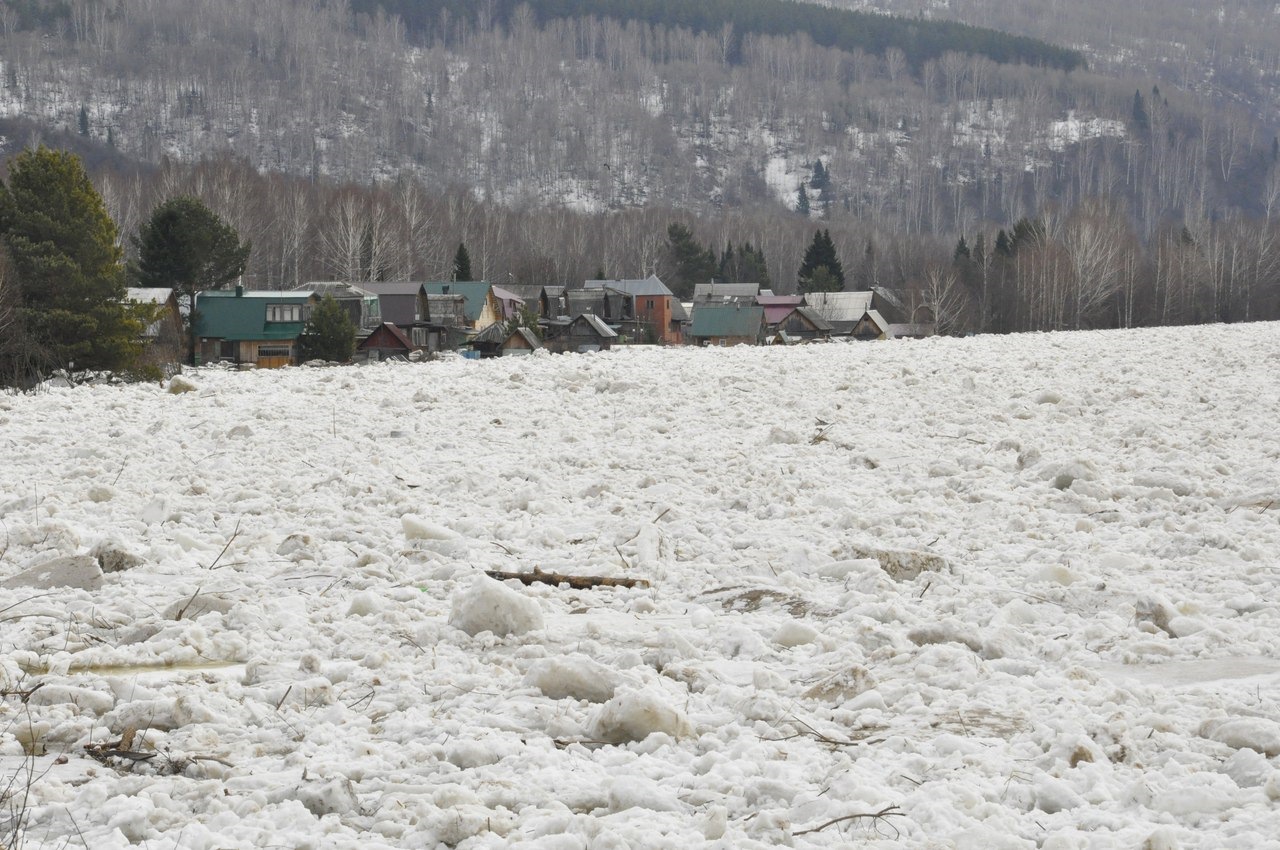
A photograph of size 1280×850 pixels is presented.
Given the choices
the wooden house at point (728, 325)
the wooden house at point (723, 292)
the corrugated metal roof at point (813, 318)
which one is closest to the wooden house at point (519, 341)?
the wooden house at point (728, 325)

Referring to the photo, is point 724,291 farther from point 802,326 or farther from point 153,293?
point 153,293

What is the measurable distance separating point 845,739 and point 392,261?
290 ft

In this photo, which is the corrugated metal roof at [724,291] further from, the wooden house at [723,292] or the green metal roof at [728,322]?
the green metal roof at [728,322]

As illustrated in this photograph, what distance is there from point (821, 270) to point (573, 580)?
10102 centimetres

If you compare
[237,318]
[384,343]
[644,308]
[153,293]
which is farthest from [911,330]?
[153,293]

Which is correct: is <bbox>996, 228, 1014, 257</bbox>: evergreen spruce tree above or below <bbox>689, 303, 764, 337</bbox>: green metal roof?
above

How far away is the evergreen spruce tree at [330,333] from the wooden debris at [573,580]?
43.6 metres

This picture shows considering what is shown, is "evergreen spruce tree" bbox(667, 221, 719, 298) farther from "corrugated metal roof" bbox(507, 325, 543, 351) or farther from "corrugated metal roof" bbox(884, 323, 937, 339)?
"corrugated metal roof" bbox(507, 325, 543, 351)

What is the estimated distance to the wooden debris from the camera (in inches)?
273

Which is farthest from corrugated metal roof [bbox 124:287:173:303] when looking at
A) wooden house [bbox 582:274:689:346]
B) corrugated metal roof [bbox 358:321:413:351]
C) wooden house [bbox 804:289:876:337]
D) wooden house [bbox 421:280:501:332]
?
wooden house [bbox 804:289:876:337]

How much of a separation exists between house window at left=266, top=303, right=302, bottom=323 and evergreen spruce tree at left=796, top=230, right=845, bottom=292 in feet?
197

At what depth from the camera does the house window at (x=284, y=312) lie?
5750cm

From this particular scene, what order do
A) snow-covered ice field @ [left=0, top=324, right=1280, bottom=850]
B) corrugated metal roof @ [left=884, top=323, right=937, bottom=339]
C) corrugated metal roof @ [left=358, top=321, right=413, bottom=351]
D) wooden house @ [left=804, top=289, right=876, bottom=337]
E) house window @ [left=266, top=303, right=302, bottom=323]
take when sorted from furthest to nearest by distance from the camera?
wooden house @ [left=804, top=289, right=876, bottom=337] → corrugated metal roof @ [left=884, top=323, right=937, bottom=339] → corrugated metal roof @ [left=358, top=321, right=413, bottom=351] → house window @ [left=266, top=303, right=302, bottom=323] → snow-covered ice field @ [left=0, top=324, right=1280, bottom=850]

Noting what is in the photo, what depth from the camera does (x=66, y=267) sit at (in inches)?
1155
